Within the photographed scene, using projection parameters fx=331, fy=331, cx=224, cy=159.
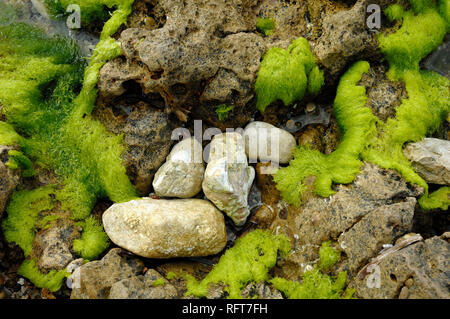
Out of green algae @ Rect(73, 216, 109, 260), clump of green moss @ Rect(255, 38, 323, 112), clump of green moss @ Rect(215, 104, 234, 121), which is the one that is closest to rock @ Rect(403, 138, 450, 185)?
clump of green moss @ Rect(255, 38, 323, 112)

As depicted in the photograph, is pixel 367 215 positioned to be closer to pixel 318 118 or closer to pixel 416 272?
pixel 416 272

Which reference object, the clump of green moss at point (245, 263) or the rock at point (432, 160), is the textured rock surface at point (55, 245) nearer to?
the clump of green moss at point (245, 263)

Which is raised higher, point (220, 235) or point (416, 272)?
point (416, 272)

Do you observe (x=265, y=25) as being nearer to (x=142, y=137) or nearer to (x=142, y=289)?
(x=142, y=137)

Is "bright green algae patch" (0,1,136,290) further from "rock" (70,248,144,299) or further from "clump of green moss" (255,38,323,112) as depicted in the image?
"clump of green moss" (255,38,323,112)

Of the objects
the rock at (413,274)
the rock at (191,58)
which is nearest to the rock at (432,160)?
the rock at (413,274)

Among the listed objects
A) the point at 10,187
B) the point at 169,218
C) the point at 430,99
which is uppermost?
the point at 430,99

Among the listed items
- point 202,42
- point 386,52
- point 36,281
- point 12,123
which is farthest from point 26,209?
point 386,52
